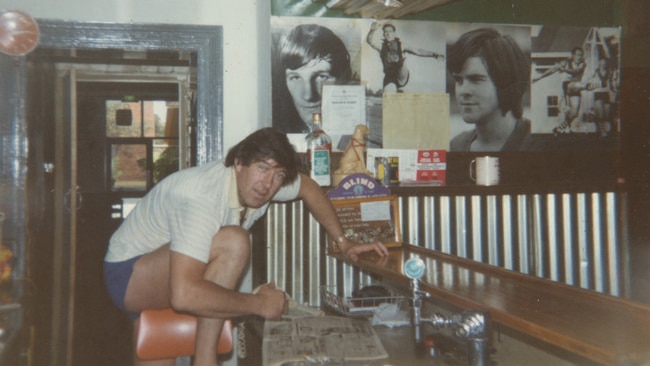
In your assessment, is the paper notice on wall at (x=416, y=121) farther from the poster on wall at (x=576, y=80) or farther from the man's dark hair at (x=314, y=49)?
the poster on wall at (x=576, y=80)

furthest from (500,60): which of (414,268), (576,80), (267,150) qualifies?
(414,268)

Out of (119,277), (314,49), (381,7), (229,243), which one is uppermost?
(381,7)

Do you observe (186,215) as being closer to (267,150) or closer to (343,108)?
(267,150)

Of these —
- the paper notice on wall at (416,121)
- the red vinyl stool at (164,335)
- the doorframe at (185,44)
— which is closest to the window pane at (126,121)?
the doorframe at (185,44)

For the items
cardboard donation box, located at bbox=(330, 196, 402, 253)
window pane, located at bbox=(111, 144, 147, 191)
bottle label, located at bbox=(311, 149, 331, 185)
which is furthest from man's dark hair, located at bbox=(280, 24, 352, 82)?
window pane, located at bbox=(111, 144, 147, 191)

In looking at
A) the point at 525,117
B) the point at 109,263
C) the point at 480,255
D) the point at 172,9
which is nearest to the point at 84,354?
the point at 109,263

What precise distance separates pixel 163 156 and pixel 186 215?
5099 mm

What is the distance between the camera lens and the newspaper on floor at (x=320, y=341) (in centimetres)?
172

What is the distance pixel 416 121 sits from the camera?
2865 mm

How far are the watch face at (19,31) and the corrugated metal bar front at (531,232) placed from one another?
1.69 metres

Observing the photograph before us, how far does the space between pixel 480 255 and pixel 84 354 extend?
2.67 m

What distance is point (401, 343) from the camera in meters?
1.89

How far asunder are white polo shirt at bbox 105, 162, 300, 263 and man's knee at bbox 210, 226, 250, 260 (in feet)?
0.14

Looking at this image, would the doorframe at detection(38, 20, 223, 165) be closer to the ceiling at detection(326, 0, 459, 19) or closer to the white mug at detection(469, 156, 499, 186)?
the ceiling at detection(326, 0, 459, 19)
